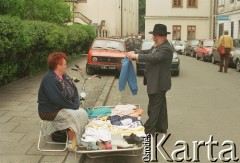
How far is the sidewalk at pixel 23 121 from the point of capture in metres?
5.90

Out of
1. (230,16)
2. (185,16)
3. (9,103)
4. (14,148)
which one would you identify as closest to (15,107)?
(9,103)

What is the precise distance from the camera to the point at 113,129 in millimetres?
6578

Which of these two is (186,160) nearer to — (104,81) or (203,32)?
(104,81)

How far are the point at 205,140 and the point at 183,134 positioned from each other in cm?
53

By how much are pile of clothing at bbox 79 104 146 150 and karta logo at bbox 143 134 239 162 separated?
11.3 inches

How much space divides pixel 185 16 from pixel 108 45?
36.8 metres

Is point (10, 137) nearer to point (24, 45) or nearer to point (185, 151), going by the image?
point (185, 151)

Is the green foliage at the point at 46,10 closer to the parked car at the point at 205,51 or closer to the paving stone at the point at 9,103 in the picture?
the parked car at the point at 205,51

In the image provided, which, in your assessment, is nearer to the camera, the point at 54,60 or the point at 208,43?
the point at 54,60

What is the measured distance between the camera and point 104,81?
614 inches

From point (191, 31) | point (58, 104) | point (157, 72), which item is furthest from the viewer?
point (191, 31)

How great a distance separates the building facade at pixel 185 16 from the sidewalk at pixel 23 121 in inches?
1631

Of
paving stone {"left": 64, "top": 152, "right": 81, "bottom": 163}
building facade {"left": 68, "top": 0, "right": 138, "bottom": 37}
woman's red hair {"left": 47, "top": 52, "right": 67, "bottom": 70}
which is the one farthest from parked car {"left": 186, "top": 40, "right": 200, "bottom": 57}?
paving stone {"left": 64, "top": 152, "right": 81, "bottom": 163}

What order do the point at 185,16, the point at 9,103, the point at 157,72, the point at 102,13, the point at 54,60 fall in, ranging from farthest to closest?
the point at 102,13 → the point at 185,16 → the point at 9,103 → the point at 157,72 → the point at 54,60
